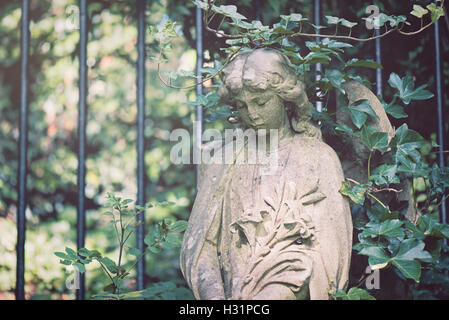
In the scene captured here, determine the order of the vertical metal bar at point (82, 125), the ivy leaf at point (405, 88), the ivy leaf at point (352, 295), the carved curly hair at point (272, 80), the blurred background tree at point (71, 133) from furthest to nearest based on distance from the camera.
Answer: the blurred background tree at point (71, 133), the vertical metal bar at point (82, 125), the ivy leaf at point (405, 88), the carved curly hair at point (272, 80), the ivy leaf at point (352, 295)

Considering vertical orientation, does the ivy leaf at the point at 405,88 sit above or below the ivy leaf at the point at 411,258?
above

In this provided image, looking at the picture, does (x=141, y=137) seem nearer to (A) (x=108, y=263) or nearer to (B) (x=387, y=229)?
(A) (x=108, y=263)

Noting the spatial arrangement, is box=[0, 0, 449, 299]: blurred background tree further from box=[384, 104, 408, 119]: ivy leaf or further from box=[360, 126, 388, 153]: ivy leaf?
box=[360, 126, 388, 153]: ivy leaf

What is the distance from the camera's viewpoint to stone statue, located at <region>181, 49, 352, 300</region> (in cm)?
173

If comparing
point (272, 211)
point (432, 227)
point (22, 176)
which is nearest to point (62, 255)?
point (22, 176)

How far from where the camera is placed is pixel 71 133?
449cm

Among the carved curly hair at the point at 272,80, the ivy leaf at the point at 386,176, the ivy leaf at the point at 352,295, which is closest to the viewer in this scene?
the ivy leaf at the point at 352,295

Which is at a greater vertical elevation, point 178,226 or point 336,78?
point 336,78

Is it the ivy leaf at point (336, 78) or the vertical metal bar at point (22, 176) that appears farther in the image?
the vertical metal bar at point (22, 176)

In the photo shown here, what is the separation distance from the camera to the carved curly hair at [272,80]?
1.84m

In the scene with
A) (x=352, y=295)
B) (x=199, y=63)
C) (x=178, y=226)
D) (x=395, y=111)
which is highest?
(x=199, y=63)

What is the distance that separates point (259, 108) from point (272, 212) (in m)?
0.28

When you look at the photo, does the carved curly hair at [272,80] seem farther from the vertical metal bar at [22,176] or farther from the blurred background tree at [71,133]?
the blurred background tree at [71,133]

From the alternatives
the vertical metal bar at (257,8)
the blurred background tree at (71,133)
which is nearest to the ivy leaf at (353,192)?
the vertical metal bar at (257,8)
